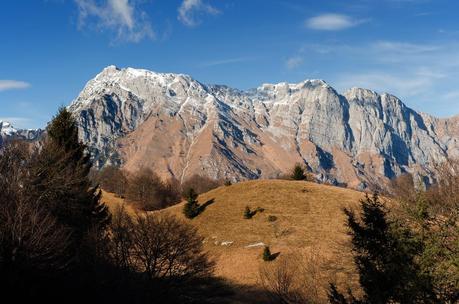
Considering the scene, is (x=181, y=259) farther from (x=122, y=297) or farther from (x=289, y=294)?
(x=289, y=294)

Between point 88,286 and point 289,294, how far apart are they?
1244cm

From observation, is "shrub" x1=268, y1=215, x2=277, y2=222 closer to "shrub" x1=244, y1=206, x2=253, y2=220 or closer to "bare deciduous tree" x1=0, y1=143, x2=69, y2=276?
"shrub" x1=244, y1=206, x2=253, y2=220

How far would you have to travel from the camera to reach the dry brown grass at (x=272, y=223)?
48.2 meters

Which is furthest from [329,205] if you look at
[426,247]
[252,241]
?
[426,247]

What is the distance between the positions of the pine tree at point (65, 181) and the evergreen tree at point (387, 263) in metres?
21.3

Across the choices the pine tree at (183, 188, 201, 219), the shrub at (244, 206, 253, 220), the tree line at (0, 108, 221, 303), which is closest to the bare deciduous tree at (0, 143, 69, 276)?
the tree line at (0, 108, 221, 303)

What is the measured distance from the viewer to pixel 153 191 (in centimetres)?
8069

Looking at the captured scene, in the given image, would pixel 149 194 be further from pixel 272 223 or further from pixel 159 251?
pixel 159 251

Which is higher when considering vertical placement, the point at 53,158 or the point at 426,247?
the point at 53,158

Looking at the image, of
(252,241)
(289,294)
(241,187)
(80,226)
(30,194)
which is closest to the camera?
(289,294)

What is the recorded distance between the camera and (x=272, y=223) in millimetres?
57375

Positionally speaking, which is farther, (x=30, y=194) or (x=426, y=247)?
(x=30, y=194)

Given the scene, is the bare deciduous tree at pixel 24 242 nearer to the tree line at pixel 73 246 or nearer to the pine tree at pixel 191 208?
the tree line at pixel 73 246

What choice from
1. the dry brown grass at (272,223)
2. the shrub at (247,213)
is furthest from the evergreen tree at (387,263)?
the shrub at (247,213)
